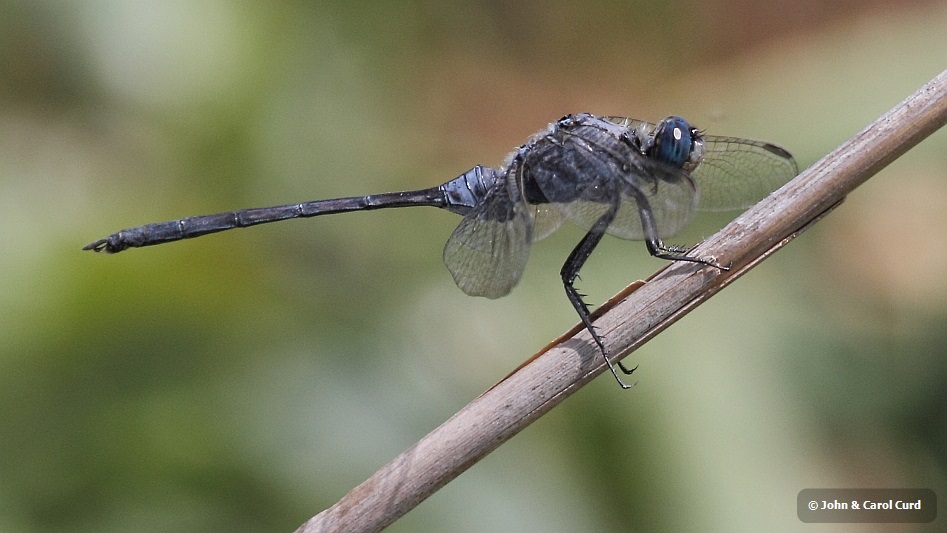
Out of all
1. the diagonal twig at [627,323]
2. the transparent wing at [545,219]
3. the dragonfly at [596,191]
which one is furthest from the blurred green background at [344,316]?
the diagonal twig at [627,323]

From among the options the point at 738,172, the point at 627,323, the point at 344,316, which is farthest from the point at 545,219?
the point at 344,316

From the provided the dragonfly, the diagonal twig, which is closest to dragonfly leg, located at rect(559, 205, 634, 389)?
the dragonfly

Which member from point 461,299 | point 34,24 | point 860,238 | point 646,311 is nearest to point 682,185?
point 646,311

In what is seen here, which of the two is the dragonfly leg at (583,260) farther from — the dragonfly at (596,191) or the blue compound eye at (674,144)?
the blue compound eye at (674,144)

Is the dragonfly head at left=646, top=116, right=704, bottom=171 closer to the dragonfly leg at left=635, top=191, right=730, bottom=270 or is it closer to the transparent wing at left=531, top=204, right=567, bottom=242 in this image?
the dragonfly leg at left=635, top=191, right=730, bottom=270

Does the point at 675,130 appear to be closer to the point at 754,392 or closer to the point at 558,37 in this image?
the point at 754,392

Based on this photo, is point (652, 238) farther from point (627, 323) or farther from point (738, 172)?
point (627, 323)
